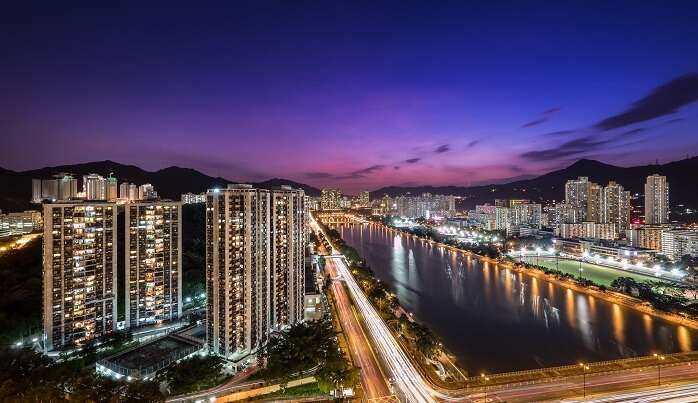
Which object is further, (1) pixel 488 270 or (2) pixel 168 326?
(1) pixel 488 270

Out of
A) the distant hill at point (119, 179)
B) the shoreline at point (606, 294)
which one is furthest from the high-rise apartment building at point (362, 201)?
the shoreline at point (606, 294)

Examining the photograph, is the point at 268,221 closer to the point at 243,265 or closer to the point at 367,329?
the point at 243,265

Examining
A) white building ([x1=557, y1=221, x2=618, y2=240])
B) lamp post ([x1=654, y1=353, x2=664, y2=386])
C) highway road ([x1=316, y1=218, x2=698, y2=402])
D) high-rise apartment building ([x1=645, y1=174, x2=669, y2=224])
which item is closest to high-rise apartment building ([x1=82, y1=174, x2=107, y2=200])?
highway road ([x1=316, y1=218, x2=698, y2=402])

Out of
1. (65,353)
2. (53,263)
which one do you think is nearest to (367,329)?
(65,353)

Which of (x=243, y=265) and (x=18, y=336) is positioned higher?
(x=243, y=265)

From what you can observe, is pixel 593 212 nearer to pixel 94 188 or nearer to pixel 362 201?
pixel 94 188

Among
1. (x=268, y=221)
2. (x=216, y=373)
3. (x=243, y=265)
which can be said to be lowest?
(x=216, y=373)
